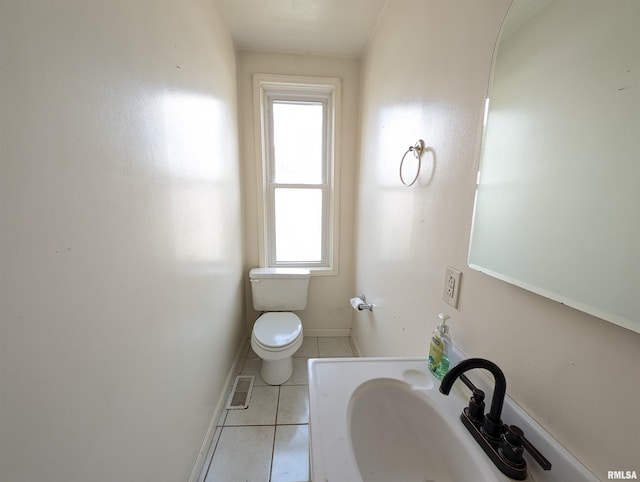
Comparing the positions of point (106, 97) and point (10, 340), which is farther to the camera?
point (106, 97)

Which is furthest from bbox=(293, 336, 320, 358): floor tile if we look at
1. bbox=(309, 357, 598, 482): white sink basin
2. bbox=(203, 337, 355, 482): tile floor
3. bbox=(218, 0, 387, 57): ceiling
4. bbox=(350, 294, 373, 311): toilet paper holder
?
bbox=(218, 0, 387, 57): ceiling

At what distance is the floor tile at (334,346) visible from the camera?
2.13m

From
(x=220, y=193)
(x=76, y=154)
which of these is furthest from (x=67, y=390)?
(x=220, y=193)

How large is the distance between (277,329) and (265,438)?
62 centimetres

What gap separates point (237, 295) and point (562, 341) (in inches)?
74.6

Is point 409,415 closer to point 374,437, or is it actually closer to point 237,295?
point 374,437

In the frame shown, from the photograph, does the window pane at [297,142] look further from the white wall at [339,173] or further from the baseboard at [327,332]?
the baseboard at [327,332]

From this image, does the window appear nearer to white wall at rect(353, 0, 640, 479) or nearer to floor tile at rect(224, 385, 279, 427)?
white wall at rect(353, 0, 640, 479)

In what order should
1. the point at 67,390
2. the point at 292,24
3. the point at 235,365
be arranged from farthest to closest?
the point at 235,365
the point at 292,24
the point at 67,390

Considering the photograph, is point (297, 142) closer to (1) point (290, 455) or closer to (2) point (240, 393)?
(2) point (240, 393)

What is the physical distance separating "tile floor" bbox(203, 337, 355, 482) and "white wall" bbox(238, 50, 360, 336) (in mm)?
616

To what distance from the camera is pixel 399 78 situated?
4.12 ft

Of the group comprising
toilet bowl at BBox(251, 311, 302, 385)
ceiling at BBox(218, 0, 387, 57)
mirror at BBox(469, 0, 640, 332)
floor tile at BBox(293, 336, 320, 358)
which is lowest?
floor tile at BBox(293, 336, 320, 358)

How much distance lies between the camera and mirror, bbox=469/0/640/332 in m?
0.39
